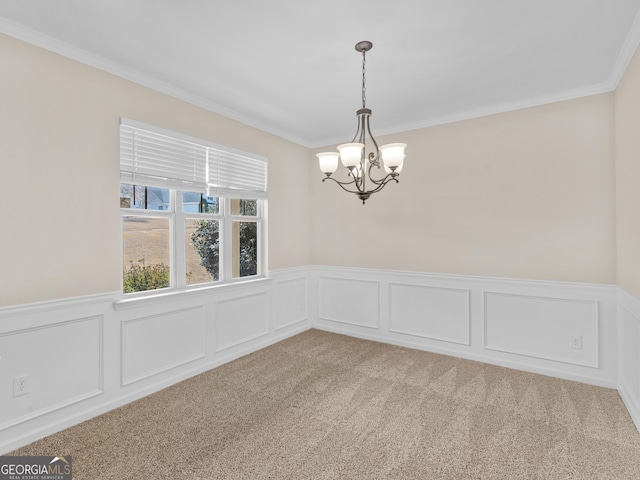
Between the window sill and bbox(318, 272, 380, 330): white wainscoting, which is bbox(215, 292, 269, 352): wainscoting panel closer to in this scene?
the window sill

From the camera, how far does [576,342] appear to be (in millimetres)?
3094

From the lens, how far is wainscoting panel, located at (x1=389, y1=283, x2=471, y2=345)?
145 inches

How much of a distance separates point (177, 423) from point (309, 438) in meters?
1.01

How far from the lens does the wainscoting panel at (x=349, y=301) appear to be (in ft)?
14.3

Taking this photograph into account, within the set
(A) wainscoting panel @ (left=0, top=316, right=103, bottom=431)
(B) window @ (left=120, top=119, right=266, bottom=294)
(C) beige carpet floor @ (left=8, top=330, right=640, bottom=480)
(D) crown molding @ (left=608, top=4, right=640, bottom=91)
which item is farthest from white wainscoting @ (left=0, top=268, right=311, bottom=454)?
(D) crown molding @ (left=608, top=4, right=640, bottom=91)

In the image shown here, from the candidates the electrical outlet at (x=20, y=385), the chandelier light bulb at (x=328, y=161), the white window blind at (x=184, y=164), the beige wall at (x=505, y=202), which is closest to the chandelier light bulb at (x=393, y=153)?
the chandelier light bulb at (x=328, y=161)

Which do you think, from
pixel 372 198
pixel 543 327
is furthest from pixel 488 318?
pixel 372 198

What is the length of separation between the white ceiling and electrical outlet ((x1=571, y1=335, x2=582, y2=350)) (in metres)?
2.32

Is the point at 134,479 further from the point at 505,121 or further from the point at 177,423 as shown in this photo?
the point at 505,121

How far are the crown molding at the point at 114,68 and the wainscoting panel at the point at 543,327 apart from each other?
3.49 m

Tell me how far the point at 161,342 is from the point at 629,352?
3.97m

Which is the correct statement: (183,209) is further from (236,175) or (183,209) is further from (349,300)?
(349,300)
